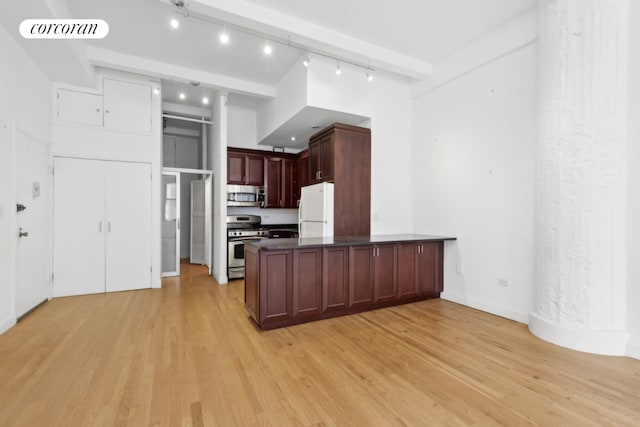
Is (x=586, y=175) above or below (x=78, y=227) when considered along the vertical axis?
above

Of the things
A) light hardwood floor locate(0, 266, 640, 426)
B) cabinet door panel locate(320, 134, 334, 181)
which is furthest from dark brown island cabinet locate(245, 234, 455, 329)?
cabinet door panel locate(320, 134, 334, 181)

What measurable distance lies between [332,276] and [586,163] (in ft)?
8.96

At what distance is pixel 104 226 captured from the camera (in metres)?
4.48

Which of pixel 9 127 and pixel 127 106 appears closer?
pixel 9 127

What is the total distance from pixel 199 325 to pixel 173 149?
5.67m

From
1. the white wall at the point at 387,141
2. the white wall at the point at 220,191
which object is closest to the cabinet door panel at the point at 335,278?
the white wall at the point at 387,141

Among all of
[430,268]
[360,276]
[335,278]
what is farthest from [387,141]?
[335,278]

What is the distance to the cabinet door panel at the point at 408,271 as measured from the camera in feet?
13.0

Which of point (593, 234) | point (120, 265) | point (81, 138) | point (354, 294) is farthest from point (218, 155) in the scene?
point (593, 234)

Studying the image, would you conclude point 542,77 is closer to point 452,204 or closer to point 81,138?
point 452,204

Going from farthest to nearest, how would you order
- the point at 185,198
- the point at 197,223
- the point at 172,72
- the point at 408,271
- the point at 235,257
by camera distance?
the point at 185,198 < the point at 197,223 < the point at 235,257 < the point at 172,72 < the point at 408,271

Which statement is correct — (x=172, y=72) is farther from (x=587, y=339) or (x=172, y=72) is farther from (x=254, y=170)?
(x=587, y=339)

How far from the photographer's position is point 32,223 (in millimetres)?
3625

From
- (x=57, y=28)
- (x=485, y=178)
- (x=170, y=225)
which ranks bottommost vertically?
(x=170, y=225)
